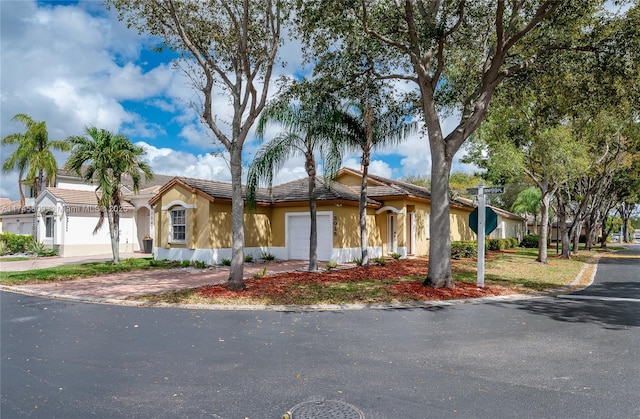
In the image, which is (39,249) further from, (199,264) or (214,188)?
(199,264)

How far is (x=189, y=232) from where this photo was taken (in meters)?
18.9

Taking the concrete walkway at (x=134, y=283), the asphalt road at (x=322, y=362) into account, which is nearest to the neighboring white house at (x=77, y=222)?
the concrete walkway at (x=134, y=283)

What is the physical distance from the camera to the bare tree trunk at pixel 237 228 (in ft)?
38.5

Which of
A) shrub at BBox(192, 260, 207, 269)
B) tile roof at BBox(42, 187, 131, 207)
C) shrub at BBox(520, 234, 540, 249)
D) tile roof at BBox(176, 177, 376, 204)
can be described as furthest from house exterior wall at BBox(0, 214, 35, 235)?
shrub at BBox(520, 234, 540, 249)

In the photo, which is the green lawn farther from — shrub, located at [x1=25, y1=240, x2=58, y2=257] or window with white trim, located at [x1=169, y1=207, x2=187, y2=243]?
shrub, located at [x1=25, y1=240, x2=58, y2=257]

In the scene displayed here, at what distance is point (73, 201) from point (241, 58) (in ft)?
61.2

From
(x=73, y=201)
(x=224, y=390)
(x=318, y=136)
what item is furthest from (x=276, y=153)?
(x=73, y=201)

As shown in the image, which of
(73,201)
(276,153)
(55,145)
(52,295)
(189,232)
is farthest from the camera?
(55,145)

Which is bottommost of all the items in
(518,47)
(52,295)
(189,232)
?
(52,295)

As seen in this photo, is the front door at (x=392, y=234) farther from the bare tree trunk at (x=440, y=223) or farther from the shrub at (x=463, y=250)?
the bare tree trunk at (x=440, y=223)

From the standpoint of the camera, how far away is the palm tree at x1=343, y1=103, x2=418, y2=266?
55.0ft

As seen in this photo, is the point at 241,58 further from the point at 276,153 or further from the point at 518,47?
the point at 518,47

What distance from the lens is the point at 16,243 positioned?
2627cm

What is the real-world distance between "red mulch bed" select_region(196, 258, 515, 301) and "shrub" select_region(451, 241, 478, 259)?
7407mm
